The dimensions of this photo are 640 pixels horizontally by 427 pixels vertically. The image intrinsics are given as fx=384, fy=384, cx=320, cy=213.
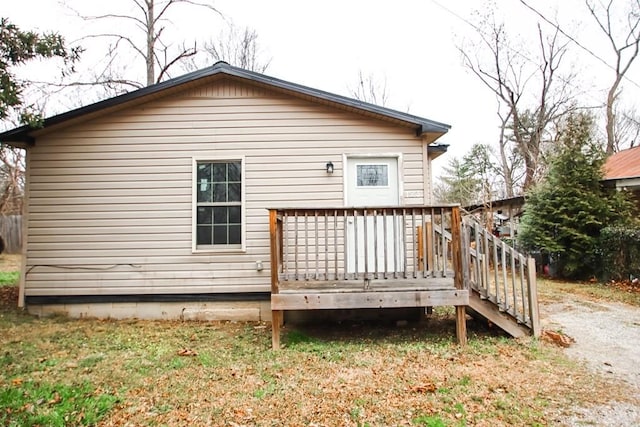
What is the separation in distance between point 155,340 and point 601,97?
76.2ft

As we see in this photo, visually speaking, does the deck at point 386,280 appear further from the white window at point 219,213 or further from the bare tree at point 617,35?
the bare tree at point 617,35

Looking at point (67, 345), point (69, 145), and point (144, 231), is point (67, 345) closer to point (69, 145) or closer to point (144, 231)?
point (144, 231)

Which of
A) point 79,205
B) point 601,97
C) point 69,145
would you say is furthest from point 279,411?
point 601,97

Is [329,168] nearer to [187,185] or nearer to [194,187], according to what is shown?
[194,187]

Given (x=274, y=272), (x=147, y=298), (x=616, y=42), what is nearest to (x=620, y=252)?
(x=274, y=272)

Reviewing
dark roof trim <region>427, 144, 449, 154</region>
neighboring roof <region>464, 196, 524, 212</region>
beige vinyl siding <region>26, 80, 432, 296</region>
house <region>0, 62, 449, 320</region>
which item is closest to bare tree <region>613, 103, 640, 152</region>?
neighboring roof <region>464, 196, 524, 212</region>

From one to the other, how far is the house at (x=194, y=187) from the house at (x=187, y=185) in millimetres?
16

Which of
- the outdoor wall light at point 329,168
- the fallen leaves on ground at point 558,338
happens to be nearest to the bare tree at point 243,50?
the outdoor wall light at point 329,168

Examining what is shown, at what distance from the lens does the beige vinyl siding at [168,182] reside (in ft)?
20.1

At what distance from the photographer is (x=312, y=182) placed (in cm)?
616

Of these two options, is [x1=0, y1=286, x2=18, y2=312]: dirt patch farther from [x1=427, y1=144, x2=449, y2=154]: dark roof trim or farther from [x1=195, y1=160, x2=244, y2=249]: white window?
[x1=427, y1=144, x2=449, y2=154]: dark roof trim

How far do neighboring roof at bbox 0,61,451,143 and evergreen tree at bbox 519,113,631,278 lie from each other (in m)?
6.30

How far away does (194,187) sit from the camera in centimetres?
618

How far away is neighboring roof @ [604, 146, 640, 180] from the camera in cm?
1077
